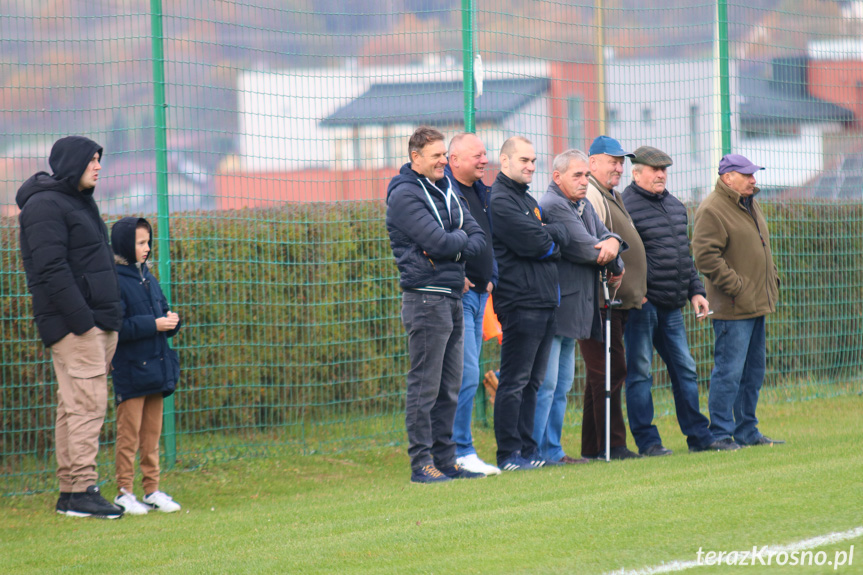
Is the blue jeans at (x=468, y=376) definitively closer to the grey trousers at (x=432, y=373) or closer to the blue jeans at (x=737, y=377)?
the grey trousers at (x=432, y=373)

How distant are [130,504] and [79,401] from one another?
2.27ft

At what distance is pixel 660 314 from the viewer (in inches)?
302

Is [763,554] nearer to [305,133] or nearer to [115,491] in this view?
[115,491]

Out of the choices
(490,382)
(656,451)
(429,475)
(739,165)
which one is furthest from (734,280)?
(429,475)

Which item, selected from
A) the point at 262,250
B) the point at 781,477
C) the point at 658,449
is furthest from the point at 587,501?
the point at 262,250

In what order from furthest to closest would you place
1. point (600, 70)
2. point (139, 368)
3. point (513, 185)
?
point (600, 70)
point (513, 185)
point (139, 368)

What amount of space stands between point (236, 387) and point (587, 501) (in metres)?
3.04

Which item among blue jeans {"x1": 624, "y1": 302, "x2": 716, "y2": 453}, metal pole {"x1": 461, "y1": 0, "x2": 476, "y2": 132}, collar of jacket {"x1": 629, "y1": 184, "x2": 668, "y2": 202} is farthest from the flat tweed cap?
metal pole {"x1": 461, "y1": 0, "x2": 476, "y2": 132}

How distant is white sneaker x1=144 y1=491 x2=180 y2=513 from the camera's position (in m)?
6.32

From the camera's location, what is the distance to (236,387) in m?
7.58

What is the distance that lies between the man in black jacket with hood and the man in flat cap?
3.58m

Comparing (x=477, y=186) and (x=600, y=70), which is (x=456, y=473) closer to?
(x=477, y=186)

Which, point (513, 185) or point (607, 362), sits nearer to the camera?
point (513, 185)

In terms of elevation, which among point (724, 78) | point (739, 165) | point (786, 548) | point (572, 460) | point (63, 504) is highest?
point (724, 78)
